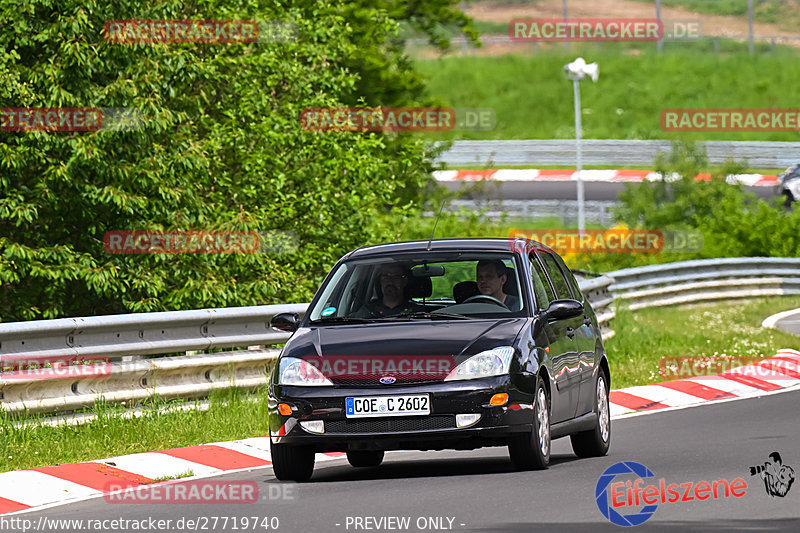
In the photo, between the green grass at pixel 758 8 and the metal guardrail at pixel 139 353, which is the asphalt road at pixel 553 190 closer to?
the metal guardrail at pixel 139 353

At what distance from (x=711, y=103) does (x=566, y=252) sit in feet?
105

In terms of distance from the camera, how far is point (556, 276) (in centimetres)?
1241

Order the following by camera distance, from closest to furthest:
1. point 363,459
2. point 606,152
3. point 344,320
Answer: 1. point 344,320
2. point 363,459
3. point 606,152

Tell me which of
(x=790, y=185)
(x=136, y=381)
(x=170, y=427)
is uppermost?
(x=790, y=185)

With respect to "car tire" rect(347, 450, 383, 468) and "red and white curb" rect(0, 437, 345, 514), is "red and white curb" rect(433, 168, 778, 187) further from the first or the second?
"car tire" rect(347, 450, 383, 468)

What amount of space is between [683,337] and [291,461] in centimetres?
1251

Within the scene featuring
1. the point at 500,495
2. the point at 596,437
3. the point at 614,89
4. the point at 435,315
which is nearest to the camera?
the point at 500,495

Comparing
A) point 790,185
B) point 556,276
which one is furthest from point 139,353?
point 790,185

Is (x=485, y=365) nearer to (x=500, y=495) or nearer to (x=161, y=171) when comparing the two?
(x=500, y=495)

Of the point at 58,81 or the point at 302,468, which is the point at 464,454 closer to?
the point at 302,468

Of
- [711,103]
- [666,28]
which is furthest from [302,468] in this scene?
[666,28]

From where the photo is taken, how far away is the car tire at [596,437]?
12.1 m

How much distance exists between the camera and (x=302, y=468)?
10.8 m

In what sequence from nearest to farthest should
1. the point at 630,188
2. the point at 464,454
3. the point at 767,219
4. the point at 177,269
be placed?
the point at 464,454
the point at 177,269
the point at 767,219
the point at 630,188
